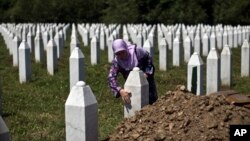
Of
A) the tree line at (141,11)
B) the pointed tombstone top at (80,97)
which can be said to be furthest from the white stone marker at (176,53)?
the tree line at (141,11)

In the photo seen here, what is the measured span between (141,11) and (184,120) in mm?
35095

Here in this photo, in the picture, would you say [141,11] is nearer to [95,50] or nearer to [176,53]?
[95,50]

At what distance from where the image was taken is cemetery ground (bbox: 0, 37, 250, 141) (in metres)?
7.31

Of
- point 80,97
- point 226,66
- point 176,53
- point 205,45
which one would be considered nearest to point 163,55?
point 176,53

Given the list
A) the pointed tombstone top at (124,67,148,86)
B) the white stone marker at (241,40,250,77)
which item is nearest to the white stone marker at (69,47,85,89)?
the pointed tombstone top at (124,67,148,86)

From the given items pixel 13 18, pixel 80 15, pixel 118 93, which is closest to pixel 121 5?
pixel 80 15

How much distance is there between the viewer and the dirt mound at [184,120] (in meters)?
5.17

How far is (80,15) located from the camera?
44156 millimetres

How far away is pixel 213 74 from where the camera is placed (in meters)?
10.3

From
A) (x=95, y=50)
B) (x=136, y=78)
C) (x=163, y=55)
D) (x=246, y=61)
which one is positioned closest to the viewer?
(x=136, y=78)

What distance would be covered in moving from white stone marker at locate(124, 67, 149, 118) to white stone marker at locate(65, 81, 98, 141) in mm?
781

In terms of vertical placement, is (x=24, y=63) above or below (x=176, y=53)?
below

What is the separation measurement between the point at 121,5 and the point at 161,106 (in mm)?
34833

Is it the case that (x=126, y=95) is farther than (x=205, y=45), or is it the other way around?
(x=205, y=45)
